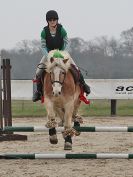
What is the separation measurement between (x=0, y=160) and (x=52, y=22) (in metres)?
2.62

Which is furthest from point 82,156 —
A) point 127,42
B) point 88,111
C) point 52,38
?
point 127,42

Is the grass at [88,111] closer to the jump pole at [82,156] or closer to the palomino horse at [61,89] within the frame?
the palomino horse at [61,89]

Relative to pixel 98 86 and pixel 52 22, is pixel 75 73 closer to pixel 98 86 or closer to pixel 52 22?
pixel 52 22

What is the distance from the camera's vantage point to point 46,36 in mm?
8922

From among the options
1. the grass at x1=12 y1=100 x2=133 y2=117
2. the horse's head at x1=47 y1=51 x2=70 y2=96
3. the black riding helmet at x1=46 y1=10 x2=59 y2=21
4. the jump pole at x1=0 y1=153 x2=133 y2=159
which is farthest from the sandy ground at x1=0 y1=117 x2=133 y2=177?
the grass at x1=12 y1=100 x2=133 y2=117

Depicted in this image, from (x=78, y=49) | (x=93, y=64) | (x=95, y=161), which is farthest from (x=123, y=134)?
(x=78, y=49)

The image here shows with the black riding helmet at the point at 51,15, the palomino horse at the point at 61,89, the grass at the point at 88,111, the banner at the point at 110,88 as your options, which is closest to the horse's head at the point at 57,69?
the palomino horse at the point at 61,89

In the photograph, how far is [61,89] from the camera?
8.17m

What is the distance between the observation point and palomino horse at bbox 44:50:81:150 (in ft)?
26.3

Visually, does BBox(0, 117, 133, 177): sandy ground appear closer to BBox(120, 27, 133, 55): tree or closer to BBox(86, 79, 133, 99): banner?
BBox(86, 79, 133, 99): banner

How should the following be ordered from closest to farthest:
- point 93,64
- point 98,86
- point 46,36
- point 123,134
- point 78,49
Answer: point 46,36
point 123,134
point 98,86
point 93,64
point 78,49

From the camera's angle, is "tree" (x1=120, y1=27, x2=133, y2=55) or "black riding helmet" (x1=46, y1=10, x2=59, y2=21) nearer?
"black riding helmet" (x1=46, y1=10, x2=59, y2=21)

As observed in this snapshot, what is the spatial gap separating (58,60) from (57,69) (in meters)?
0.20

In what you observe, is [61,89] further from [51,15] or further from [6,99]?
[6,99]
